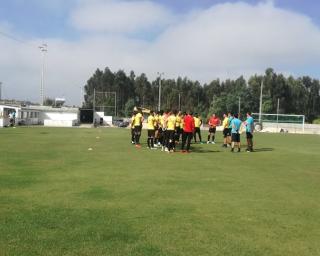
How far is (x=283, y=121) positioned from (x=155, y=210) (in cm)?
7662

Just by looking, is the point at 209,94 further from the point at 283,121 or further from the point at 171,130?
the point at 171,130

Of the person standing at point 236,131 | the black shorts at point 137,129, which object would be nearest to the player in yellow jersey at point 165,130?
the black shorts at point 137,129

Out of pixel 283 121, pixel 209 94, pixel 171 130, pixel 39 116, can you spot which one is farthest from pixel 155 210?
pixel 209 94

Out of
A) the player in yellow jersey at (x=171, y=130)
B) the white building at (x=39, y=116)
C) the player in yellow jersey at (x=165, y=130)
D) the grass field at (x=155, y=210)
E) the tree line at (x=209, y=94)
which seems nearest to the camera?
the grass field at (x=155, y=210)

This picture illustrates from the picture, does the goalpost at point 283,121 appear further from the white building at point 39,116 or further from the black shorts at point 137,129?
the black shorts at point 137,129

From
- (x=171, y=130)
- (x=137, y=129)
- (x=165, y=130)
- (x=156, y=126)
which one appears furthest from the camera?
(x=137, y=129)

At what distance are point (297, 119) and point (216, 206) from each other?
7823 centimetres

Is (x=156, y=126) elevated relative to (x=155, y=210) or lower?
elevated

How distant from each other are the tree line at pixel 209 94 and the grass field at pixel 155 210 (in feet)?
323

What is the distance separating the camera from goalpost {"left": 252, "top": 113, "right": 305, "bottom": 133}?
249 ft

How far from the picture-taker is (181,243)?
6.52 metres

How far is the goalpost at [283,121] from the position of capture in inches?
2987

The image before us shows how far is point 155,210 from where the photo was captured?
8.48 meters

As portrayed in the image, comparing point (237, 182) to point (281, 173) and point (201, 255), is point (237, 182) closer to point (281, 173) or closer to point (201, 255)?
point (281, 173)
